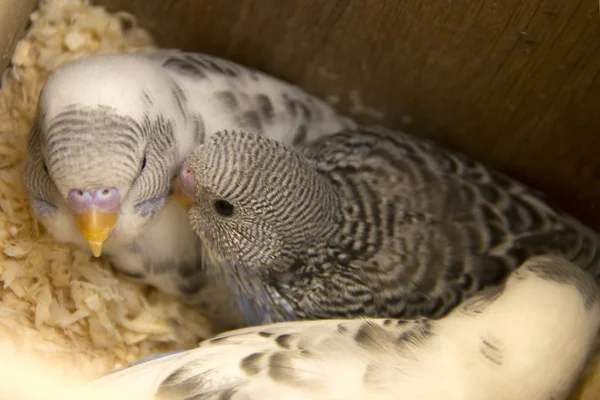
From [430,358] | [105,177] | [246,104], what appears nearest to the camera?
[430,358]

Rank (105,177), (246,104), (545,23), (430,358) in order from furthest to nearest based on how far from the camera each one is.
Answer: (246,104) < (545,23) < (105,177) < (430,358)

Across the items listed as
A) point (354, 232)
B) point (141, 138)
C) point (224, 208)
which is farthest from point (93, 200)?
point (354, 232)

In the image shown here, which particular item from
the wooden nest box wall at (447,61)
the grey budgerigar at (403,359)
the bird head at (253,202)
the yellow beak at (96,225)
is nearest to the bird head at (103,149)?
the yellow beak at (96,225)

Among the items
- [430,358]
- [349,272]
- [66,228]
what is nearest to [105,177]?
[66,228]

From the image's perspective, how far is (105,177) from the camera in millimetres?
1839

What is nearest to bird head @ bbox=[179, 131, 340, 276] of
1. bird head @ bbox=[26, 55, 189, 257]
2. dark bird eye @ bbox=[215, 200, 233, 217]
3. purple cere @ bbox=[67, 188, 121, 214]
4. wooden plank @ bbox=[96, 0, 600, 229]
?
dark bird eye @ bbox=[215, 200, 233, 217]

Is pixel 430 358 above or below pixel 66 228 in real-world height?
above

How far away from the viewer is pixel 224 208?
200cm

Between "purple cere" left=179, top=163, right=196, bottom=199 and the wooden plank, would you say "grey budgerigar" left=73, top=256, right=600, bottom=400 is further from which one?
the wooden plank

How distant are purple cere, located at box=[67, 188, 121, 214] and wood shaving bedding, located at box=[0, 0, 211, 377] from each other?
46 centimetres

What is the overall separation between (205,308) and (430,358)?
1.00m

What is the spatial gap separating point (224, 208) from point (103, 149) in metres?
0.40

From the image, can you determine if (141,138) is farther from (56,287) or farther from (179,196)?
(56,287)

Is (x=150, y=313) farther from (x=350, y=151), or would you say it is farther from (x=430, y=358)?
(x=430, y=358)
